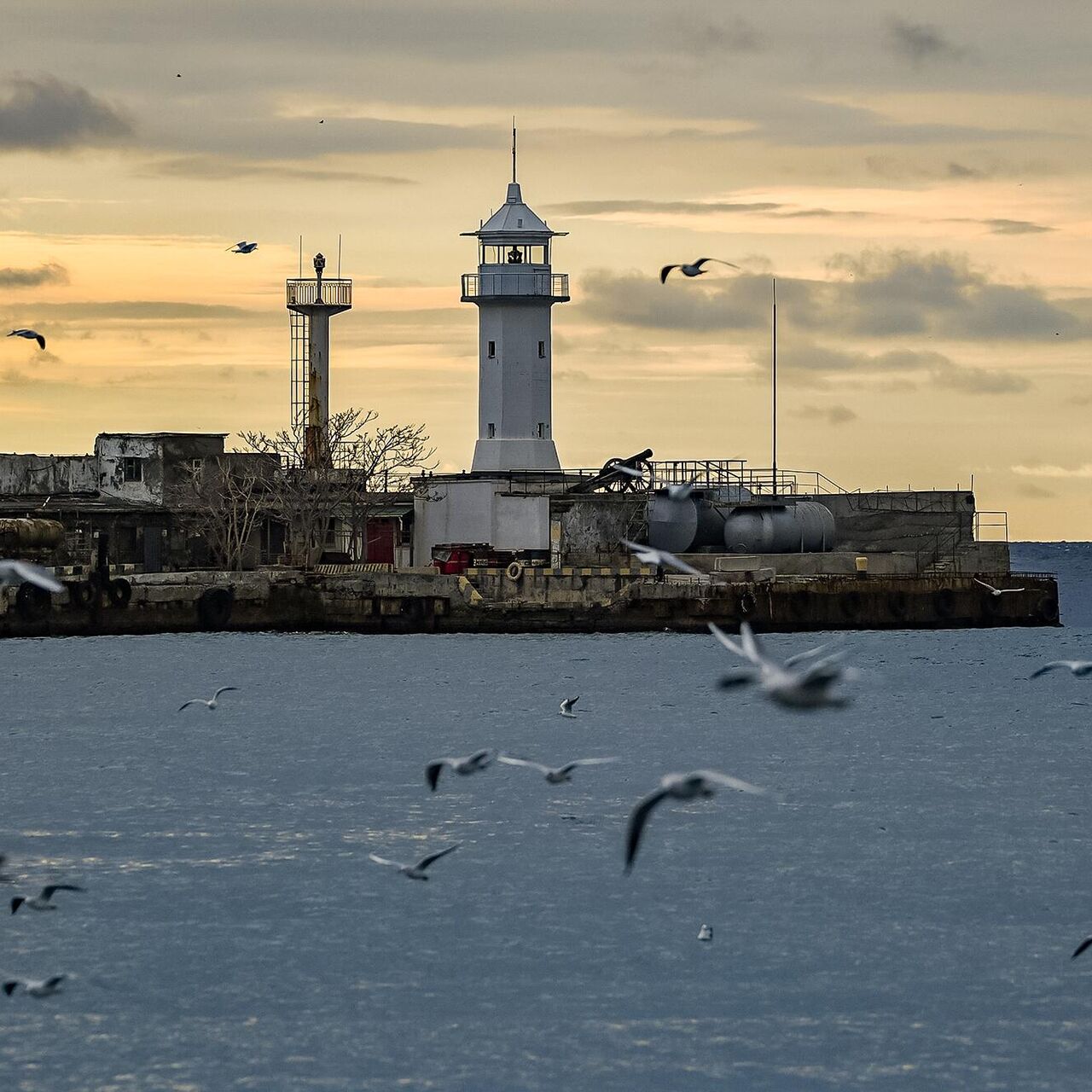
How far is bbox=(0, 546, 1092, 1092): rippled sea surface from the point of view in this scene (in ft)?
68.3

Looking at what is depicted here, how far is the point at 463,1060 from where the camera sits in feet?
67.6

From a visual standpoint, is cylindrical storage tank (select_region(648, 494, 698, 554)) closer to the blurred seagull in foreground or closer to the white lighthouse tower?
the white lighthouse tower

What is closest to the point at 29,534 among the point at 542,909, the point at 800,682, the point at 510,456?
the point at 510,456

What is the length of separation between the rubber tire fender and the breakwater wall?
0.09ft

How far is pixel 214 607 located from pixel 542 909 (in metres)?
46.4

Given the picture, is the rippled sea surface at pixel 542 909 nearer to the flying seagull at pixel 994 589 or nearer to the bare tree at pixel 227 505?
A: the flying seagull at pixel 994 589

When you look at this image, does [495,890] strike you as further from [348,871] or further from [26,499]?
[26,499]

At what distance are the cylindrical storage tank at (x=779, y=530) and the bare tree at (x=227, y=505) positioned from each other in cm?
1717

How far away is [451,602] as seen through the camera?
72188mm

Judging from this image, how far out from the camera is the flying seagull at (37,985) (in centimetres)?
2141

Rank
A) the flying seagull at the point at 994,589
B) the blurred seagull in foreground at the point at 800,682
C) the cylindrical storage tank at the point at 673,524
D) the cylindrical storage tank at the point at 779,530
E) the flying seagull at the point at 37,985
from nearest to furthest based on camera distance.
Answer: the blurred seagull in foreground at the point at 800,682, the flying seagull at the point at 37,985, the flying seagull at the point at 994,589, the cylindrical storage tank at the point at 673,524, the cylindrical storage tank at the point at 779,530

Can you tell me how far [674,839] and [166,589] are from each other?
41.9 metres

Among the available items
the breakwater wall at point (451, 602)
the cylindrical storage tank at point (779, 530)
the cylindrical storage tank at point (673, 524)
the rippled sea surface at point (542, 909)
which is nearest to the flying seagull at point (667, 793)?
the rippled sea surface at point (542, 909)

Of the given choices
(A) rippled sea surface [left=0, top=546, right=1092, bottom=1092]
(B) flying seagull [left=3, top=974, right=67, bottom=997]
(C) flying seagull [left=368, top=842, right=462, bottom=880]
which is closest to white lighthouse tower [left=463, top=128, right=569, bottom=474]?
(A) rippled sea surface [left=0, top=546, right=1092, bottom=1092]
